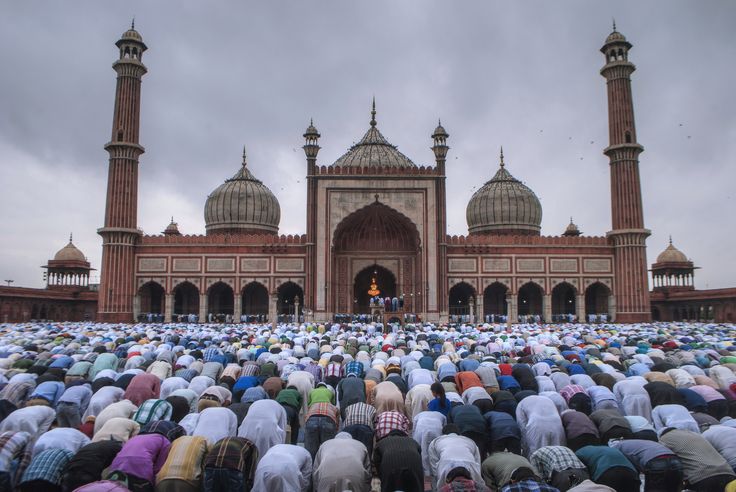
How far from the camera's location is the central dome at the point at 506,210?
3872 centimetres

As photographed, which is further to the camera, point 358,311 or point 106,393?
point 358,311

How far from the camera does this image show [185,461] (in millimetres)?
5137

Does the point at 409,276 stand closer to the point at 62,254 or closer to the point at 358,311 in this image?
the point at 358,311

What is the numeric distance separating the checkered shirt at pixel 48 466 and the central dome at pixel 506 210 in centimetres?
3540

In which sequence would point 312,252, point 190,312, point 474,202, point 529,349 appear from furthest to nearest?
point 474,202
point 190,312
point 312,252
point 529,349

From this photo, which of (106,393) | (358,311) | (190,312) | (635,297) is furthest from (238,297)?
(106,393)

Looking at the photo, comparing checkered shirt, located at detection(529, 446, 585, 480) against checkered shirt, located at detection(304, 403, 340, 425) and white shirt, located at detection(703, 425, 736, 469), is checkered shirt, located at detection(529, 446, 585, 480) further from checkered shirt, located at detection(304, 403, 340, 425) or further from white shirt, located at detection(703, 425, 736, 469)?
checkered shirt, located at detection(304, 403, 340, 425)

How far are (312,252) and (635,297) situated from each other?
1736 cm

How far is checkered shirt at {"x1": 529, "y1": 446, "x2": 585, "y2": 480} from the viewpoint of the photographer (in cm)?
524

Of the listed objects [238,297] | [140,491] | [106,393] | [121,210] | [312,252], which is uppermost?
[121,210]

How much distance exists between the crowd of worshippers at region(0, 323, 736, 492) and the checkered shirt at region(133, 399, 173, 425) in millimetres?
14

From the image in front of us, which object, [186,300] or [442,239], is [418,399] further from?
[186,300]

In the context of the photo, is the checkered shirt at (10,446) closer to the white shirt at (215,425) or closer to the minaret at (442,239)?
the white shirt at (215,425)

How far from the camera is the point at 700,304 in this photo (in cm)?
3656
